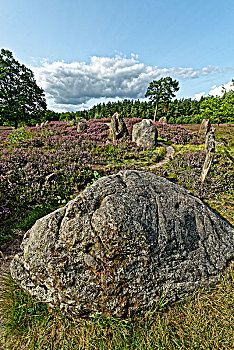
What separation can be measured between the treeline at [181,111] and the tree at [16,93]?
318 inches

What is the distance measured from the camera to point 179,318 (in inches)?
101

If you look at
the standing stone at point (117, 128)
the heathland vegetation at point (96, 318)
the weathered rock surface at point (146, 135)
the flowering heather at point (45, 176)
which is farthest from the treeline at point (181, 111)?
the heathland vegetation at point (96, 318)

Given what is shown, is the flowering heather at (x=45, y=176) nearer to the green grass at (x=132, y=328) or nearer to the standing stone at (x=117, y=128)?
the green grass at (x=132, y=328)

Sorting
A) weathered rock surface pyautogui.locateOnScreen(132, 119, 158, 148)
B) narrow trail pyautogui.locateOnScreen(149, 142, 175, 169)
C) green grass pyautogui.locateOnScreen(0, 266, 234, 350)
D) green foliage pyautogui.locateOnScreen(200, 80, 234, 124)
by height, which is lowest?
green grass pyautogui.locateOnScreen(0, 266, 234, 350)

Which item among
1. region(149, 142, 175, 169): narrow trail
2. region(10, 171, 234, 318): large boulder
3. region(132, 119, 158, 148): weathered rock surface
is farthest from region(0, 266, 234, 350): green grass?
region(132, 119, 158, 148): weathered rock surface

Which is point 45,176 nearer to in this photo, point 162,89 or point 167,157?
point 167,157

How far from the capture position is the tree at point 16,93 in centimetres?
2339

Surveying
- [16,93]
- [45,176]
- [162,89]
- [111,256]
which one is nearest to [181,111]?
[162,89]

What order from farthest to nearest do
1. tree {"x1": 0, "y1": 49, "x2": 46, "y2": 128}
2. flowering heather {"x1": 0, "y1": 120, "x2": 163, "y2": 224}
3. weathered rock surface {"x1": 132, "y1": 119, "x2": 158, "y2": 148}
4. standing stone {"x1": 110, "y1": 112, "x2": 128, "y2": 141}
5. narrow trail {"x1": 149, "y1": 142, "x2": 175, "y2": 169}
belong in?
tree {"x1": 0, "y1": 49, "x2": 46, "y2": 128}
standing stone {"x1": 110, "y1": 112, "x2": 128, "y2": 141}
weathered rock surface {"x1": 132, "y1": 119, "x2": 158, "y2": 148}
narrow trail {"x1": 149, "y1": 142, "x2": 175, "y2": 169}
flowering heather {"x1": 0, "y1": 120, "x2": 163, "y2": 224}

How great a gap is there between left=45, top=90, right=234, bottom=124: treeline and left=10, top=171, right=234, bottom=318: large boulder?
88.9ft

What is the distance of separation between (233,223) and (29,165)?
9009 mm

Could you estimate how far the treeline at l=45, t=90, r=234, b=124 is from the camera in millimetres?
26859

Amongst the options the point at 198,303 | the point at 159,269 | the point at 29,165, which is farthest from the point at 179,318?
the point at 29,165

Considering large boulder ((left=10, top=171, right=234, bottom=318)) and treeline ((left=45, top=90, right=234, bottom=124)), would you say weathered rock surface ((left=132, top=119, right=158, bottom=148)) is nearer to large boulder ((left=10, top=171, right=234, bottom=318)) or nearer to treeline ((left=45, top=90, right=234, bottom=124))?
large boulder ((left=10, top=171, right=234, bottom=318))
